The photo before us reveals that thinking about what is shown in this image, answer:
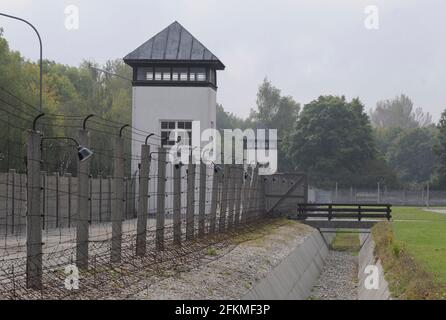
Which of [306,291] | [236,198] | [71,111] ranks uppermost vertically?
[71,111]

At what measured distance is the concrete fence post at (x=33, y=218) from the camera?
15.1 metres

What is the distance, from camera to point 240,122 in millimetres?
191000

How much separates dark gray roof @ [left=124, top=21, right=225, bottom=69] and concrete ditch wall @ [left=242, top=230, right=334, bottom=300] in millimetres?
15622

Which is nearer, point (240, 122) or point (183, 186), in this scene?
point (183, 186)

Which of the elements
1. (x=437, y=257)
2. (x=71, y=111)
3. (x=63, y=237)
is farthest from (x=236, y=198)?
(x=71, y=111)

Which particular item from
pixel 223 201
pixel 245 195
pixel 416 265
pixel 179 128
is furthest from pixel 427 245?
pixel 179 128

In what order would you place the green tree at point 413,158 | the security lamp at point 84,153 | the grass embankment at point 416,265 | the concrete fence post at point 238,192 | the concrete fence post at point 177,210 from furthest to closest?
the green tree at point 413,158, the concrete fence post at point 238,192, the concrete fence post at point 177,210, the grass embankment at point 416,265, the security lamp at point 84,153

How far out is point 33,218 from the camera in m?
15.1

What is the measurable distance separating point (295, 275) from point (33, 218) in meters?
14.3

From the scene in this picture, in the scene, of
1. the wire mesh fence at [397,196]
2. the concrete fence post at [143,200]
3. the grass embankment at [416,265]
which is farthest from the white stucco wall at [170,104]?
the wire mesh fence at [397,196]

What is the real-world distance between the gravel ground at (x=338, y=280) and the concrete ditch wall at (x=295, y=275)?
0.92 feet

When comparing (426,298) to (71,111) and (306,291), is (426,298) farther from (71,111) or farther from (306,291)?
(71,111)

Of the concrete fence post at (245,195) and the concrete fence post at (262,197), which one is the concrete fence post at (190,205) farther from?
the concrete fence post at (262,197)

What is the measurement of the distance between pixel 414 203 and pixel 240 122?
89.9 meters
